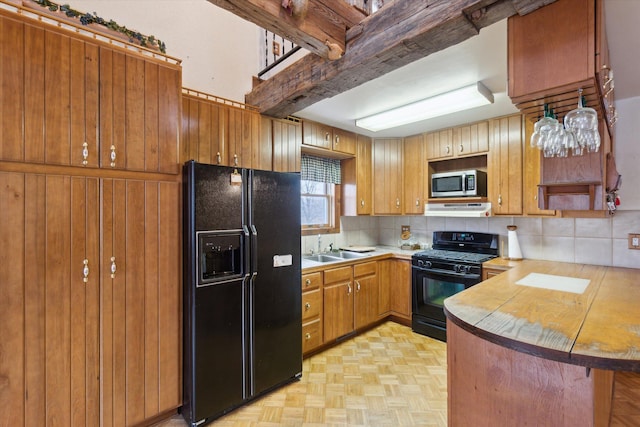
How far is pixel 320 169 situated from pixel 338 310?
5.46 ft

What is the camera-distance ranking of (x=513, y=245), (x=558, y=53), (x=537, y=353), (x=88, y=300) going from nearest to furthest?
1. (x=537, y=353)
2. (x=558, y=53)
3. (x=88, y=300)
4. (x=513, y=245)

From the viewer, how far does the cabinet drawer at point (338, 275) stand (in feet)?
9.77

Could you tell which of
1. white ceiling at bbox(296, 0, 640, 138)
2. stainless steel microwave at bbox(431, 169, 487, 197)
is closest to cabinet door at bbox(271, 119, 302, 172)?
white ceiling at bbox(296, 0, 640, 138)

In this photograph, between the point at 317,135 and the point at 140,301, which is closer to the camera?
the point at 140,301

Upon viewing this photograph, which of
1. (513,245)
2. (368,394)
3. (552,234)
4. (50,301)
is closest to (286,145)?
(50,301)

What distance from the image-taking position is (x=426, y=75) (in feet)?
7.04

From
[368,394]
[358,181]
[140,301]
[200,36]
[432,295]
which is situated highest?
[200,36]

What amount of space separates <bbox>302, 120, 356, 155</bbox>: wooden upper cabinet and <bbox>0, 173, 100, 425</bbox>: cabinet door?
196 cm

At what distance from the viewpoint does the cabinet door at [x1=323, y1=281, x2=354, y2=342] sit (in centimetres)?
298

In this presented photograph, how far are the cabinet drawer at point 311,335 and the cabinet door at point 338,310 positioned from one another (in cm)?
8

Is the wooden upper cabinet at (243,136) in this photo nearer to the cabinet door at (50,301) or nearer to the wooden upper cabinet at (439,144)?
the cabinet door at (50,301)

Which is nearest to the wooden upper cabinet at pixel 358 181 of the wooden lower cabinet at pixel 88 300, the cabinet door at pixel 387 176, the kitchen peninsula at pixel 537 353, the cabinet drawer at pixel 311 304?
the cabinet door at pixel 387 176

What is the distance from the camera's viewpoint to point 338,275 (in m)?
3.07

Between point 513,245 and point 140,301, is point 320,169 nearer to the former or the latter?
point 513,245
